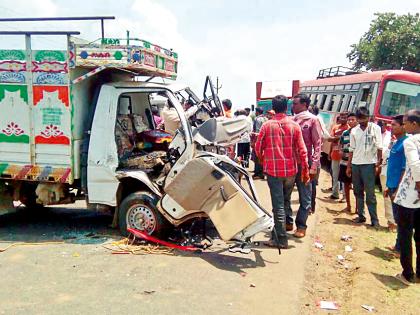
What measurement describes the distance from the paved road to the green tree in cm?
2238

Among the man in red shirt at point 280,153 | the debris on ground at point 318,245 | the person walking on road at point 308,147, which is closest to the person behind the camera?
the man in red shirt at point 280,153

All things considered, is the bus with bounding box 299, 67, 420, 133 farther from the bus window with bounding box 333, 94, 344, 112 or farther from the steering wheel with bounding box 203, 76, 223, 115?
the steering wheel with bounding box 203, 76, 223, 115

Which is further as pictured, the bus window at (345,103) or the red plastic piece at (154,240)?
the bus window at (345,103)

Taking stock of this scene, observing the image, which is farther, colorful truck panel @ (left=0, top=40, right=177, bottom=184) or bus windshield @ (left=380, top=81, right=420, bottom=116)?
bus windshield @ (left=380, top=81, right=420, bottom=116)

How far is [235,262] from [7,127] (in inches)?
146

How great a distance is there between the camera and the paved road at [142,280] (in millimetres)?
4090

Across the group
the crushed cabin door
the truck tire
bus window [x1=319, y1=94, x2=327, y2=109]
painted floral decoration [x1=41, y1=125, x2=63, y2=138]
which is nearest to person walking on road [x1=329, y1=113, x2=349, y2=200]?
the crushed cabin door

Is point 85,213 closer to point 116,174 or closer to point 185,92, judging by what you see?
point 116,174

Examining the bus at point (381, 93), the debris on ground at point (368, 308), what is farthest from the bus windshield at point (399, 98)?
the debris on ground at point (368, 308)

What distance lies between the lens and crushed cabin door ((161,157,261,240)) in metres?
5.09

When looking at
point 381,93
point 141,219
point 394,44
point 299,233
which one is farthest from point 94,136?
point 394,44

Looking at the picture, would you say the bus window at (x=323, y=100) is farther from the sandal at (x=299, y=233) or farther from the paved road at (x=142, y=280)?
the paved road at (x=142, y=280)

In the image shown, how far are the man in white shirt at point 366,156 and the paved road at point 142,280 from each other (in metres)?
1.56

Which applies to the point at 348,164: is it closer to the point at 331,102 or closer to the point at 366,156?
the point at 366,156
